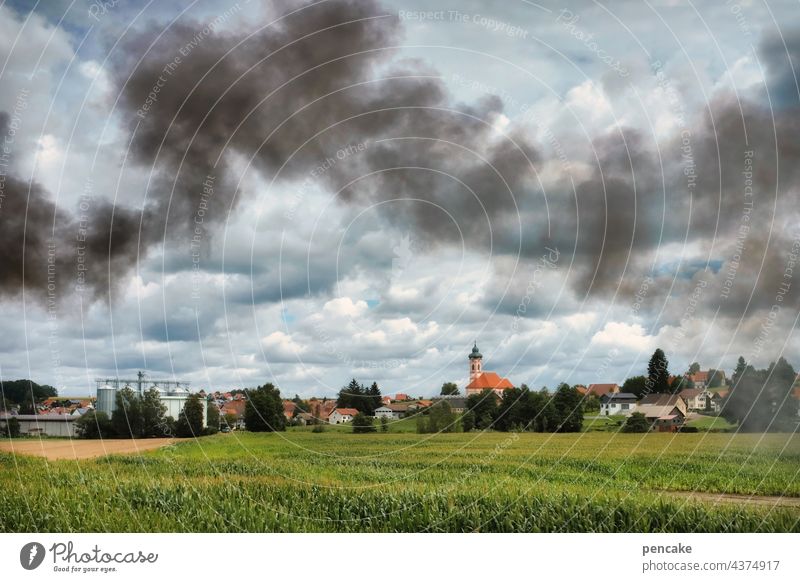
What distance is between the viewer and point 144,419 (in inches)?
674

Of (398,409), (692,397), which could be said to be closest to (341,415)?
(398,409)

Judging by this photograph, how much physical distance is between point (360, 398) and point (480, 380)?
383 centimetres

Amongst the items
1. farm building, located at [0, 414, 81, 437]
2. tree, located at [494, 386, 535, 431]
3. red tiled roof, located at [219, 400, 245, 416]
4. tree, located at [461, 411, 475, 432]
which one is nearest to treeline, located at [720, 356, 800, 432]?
tree, located at [494, 386, 535, 431]

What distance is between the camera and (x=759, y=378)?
59.4 feet

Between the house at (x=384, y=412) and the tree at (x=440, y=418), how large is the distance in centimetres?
269

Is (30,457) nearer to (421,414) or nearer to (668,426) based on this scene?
(421,414)

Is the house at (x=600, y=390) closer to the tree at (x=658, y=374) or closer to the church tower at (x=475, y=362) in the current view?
the tree at (x=658, y=374)

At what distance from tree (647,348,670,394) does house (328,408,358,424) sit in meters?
8.15

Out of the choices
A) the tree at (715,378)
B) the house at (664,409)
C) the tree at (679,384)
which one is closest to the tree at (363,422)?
the tree at (679,384)

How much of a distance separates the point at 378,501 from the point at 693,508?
21.0 feet

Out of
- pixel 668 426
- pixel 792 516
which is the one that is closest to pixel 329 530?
pixel 792 516

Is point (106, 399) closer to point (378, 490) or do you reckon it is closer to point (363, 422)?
point (378, 490)

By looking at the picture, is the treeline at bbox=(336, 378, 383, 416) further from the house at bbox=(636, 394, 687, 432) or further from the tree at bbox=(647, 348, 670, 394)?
the house at bbox=(636, 394, 687, 432)

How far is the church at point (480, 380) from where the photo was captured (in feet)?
50.5
